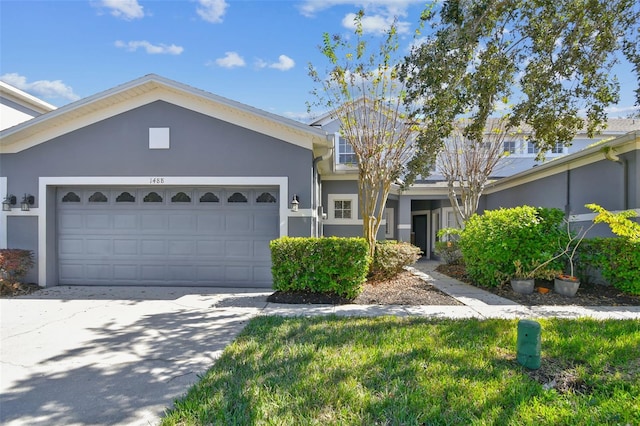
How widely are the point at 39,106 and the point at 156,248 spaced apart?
8497 mm

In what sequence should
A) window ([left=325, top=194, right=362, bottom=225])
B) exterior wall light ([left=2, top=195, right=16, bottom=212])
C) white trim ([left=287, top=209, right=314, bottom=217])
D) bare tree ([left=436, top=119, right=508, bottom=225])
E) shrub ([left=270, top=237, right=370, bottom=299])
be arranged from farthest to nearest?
window ([left=325, top=194, right=362, bottom=225]) → bare tree ([left=436, top=119, right=508, bottom=225]) → exterior wall light ([left=2, top=195, right=16, bottom=212]) → white trim ([left=287, top=209, right=314, bottom=217]) → shrub ([left=270, top=237, right=370, bottom=299])

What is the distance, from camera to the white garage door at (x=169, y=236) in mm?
7949

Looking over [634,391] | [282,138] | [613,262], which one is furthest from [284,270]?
[613,262]

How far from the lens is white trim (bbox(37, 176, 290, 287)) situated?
7.68 metres

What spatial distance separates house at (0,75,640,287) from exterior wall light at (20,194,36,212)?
1.0 inches

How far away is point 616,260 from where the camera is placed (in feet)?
22.0

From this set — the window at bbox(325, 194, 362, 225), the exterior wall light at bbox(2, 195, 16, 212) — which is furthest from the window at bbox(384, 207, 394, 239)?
the exterior wall light at bbox(2, 195, 16, 212)

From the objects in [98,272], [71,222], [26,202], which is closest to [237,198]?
[98,272]

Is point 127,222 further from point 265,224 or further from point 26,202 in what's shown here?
point 265,224

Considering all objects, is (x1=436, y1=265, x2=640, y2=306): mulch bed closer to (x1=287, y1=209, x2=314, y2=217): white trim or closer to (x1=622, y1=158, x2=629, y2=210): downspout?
(x1=622, y1=158, x2=629, y2=210): downspout

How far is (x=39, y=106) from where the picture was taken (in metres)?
11.8

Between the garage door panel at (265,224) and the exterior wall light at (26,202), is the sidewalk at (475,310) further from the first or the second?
the exterior wall light at (26,202)

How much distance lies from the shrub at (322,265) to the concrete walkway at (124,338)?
46cm

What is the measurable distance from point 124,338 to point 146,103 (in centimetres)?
555
